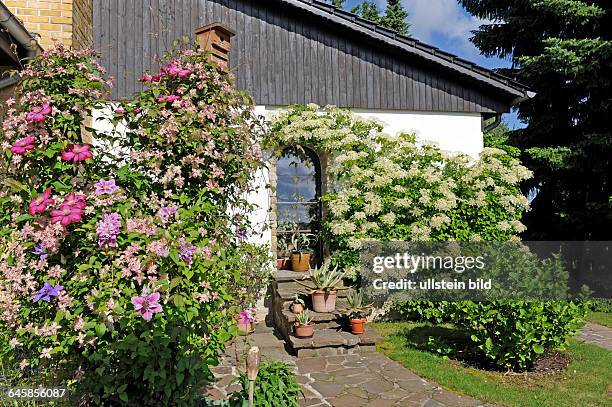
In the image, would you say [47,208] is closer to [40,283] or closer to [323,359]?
[40,283]

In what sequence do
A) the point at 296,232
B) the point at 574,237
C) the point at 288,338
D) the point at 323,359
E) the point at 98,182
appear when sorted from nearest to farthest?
A: the point at 98,182, the point at 323,359, the point at 288,338, the point at 296,232, the point at 574,237

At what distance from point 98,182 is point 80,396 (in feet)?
4.45

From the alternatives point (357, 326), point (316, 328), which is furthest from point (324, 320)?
point (357, 326)

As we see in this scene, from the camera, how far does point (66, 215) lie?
2488 millimetres

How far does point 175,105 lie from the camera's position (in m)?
2.96

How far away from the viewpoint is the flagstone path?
4.48 m

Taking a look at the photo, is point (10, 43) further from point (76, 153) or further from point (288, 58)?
point (288, 58)

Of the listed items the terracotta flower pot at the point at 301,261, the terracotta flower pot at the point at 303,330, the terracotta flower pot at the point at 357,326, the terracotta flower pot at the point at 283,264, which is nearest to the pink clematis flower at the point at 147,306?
the terracotta flower pot at the point at 303,330

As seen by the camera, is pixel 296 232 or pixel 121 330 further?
pixel 296 232

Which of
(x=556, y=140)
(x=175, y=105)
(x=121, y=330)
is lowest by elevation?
(x=121, y=330)

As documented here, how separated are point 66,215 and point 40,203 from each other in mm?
220

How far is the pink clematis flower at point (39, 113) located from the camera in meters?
2.70

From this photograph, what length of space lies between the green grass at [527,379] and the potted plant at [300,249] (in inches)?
90.8

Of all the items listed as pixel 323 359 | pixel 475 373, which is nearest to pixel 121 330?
pixel 323 359
